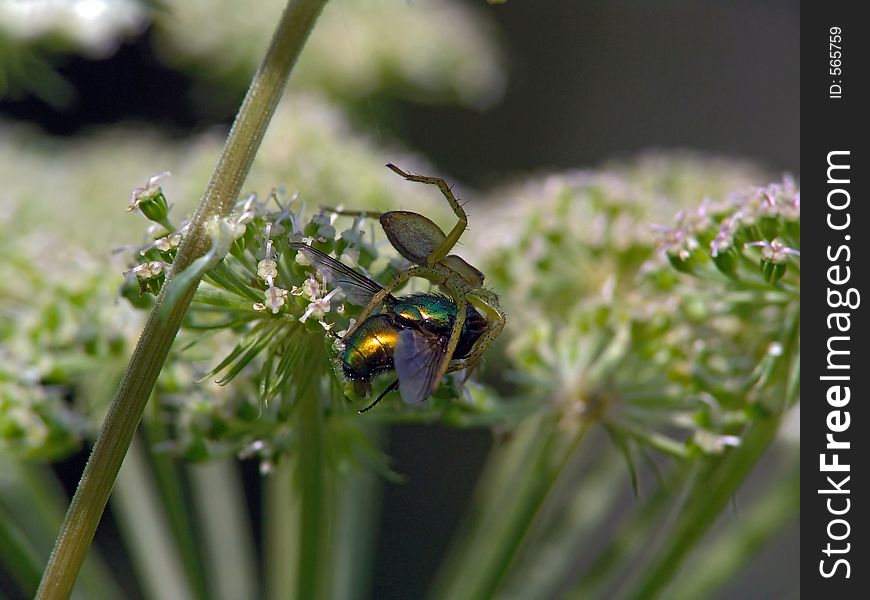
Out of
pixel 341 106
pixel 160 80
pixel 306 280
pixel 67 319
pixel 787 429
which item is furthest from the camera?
pixel 160 80

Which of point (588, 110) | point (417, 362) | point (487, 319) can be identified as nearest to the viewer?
point (417, 362)

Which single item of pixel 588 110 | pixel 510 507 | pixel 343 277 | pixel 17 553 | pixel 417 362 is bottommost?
pixel 17 553

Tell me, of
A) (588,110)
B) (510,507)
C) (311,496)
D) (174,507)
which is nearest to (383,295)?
(311,496)

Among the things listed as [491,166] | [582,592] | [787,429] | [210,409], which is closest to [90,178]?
[210,409]

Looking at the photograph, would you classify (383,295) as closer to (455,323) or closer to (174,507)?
(455,323)
